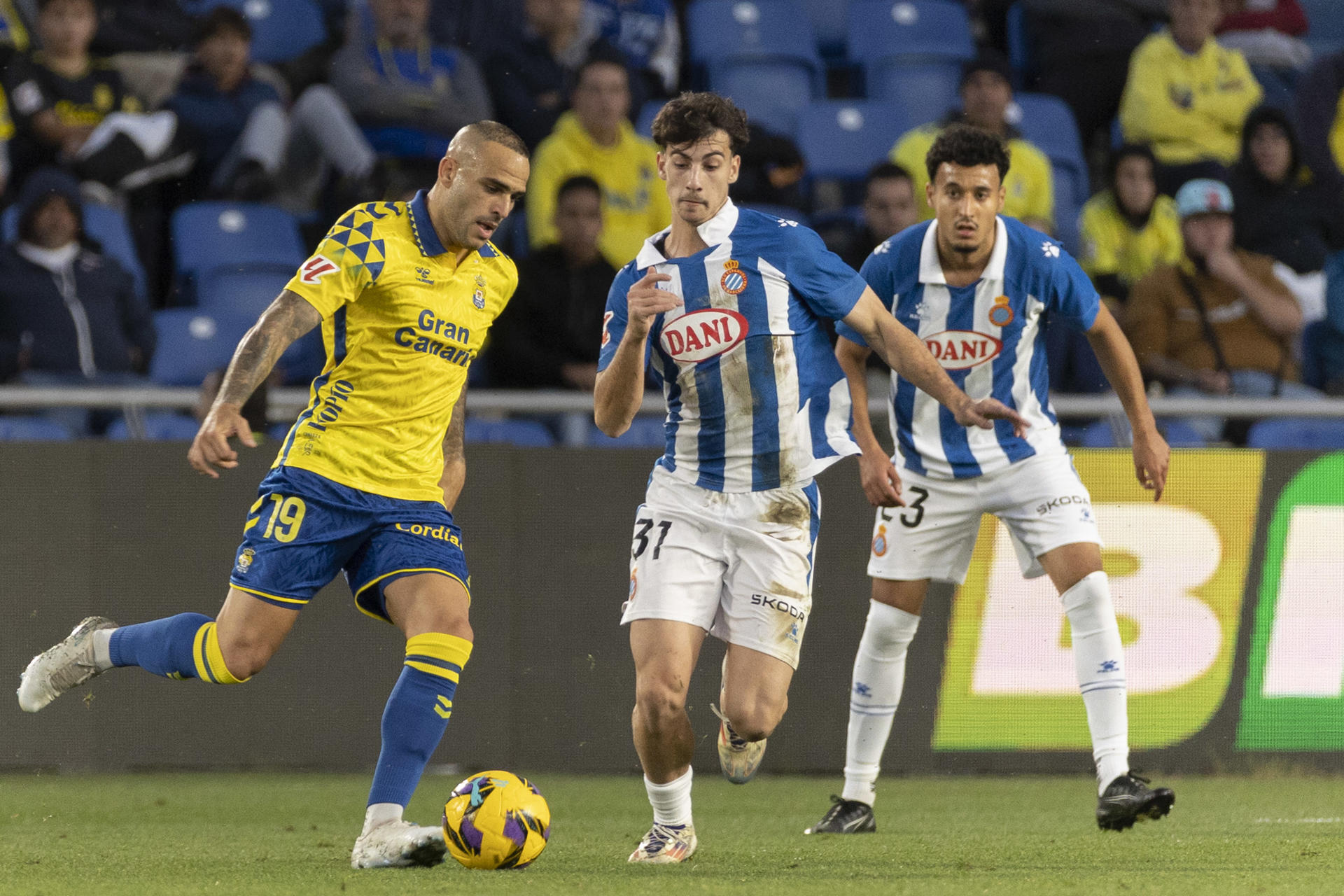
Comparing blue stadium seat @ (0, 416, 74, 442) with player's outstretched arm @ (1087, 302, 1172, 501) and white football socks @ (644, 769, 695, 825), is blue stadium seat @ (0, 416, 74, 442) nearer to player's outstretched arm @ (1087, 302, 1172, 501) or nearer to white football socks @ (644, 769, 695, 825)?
white football socks @ (644, 769, 695, 825)

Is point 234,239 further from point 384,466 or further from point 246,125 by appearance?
point 384,466

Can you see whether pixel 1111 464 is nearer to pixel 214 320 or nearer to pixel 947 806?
pixel 947 806

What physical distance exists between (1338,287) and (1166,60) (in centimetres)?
219

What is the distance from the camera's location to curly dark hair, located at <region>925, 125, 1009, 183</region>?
5.47 m

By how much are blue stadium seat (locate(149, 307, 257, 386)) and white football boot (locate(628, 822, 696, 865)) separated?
4.56 metres

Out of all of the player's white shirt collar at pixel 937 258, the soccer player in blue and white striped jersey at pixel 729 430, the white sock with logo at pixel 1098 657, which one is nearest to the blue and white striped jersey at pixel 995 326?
the player's white shirt collar at pixel 937 258

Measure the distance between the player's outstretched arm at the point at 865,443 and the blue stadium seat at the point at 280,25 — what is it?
19.0 feet

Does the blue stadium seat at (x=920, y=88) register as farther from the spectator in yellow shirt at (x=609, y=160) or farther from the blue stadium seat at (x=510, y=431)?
the blue stadium seat at (x=510, y=431)

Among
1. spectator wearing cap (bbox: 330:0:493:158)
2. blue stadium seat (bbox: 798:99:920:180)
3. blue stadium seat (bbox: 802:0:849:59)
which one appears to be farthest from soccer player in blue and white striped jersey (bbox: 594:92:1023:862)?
blue stadium seat (bbox: 802:0:849:59)

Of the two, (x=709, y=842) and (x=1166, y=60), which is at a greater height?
(x=1166, y=60)

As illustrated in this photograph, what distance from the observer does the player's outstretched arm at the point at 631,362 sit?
442 centimetres

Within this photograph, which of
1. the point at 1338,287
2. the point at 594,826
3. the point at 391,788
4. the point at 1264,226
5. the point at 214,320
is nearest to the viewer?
the point at 391,788

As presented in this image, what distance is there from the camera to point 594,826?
5828mm

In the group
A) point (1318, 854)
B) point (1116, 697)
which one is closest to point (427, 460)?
point (1116, 697)
